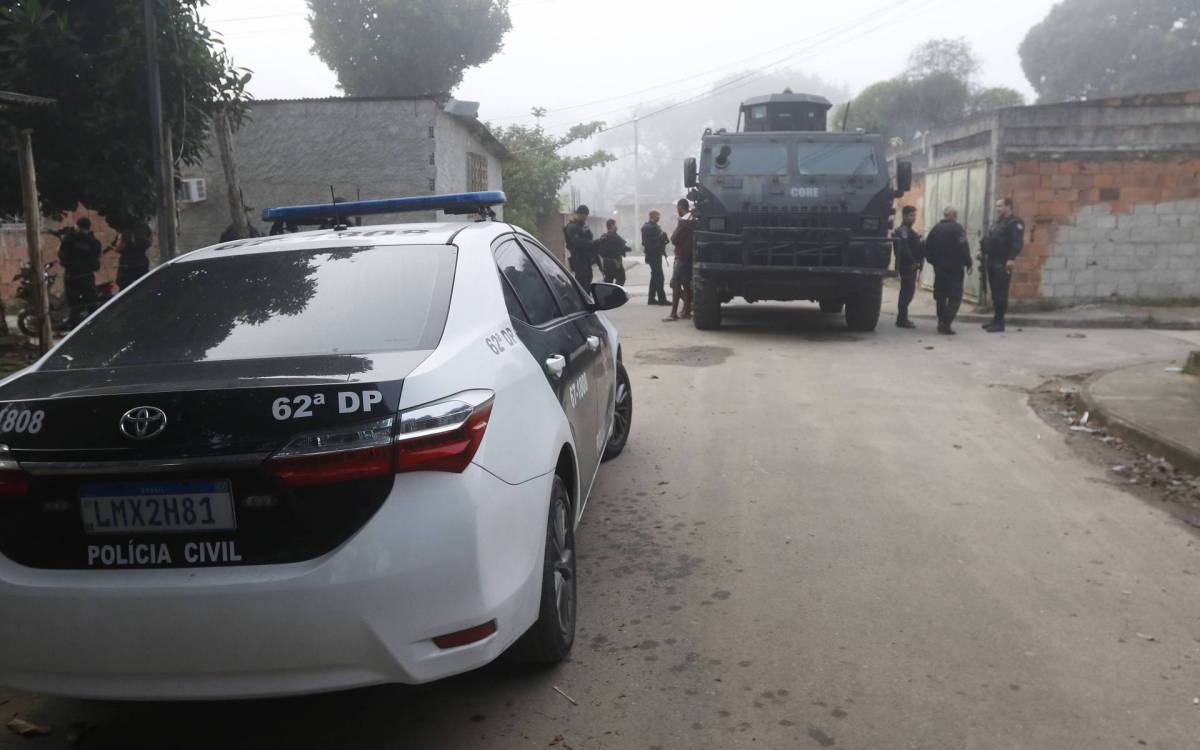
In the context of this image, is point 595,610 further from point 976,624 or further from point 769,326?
point 769,326

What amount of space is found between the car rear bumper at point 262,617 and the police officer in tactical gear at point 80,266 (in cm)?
1052

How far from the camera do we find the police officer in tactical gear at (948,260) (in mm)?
12781

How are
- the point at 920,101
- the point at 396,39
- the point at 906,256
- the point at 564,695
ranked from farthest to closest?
1. the point at 920,101
2. the point at 396,39
3. the point at 906,256
4. the point at 564,695

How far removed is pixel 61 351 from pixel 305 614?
141 centimetres

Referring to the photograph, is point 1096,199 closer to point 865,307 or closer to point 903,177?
point 903,177

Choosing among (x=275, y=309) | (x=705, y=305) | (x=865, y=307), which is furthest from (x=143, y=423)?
(x=865, y=307)

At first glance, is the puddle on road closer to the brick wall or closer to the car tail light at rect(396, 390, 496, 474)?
the brick wall

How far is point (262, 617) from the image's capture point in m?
2.48

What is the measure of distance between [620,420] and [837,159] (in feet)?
24.8

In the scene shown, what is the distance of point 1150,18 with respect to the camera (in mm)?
48781

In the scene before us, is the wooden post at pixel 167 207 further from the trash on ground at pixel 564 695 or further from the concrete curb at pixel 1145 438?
the concrete curb at pixel 1145 438

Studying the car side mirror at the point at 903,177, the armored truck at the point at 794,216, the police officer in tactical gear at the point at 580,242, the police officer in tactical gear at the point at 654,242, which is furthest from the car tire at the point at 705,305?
the police officer in tactical gear at the point at 654,242

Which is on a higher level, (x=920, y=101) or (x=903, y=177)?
(x=920, y=101)

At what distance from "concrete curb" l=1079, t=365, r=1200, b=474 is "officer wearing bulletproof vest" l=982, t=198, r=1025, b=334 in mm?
5565
